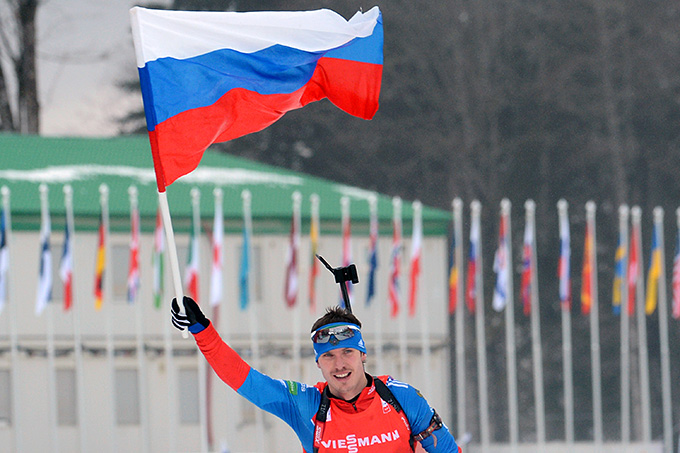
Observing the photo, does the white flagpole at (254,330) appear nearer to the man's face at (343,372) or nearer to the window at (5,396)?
the window at (5,396)

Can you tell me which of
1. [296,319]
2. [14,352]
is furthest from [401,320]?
[14,352]

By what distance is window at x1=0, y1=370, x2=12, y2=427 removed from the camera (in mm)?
30370

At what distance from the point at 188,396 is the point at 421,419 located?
25.8 metres

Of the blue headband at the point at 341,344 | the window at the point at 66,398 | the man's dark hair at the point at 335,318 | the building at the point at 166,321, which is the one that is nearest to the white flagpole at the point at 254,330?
the building at the point at 166,321

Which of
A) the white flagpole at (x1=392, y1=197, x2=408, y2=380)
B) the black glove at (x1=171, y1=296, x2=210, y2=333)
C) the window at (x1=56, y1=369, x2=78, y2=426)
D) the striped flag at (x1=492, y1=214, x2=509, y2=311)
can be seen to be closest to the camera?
the black glove at (x1=171, y1=296, x2=210, y2=333)

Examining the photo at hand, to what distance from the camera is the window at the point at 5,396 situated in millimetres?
30370

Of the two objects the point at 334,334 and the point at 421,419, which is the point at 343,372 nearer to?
the point at 334,334

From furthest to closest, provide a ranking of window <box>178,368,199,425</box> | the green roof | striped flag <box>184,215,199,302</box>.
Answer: the green roof < window <box>178,368,199,425</box> < striped flag <box>184,215,199,302</box>

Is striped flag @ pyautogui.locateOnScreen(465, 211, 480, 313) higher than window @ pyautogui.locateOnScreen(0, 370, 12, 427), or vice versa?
striped flag @ pyautogui.locateOnScreen(465, 211, 480, 313)

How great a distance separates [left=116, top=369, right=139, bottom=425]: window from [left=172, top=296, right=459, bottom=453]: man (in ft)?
83.3

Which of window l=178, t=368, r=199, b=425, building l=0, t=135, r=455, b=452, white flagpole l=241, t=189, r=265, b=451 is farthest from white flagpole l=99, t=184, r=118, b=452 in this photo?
white flagpole l=241, t=189, r=265, b=451

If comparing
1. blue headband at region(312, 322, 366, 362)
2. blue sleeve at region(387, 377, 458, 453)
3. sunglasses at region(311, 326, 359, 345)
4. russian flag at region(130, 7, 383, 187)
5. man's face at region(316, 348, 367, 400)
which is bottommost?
blue sleeve at region(387, 377, 458, 453)

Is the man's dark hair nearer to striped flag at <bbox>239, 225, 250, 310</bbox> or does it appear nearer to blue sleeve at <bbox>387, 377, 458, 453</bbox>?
blue sleeve at <bbox>387, 377, 458, 453</bbox>

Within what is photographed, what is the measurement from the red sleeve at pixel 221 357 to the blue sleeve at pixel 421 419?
2.78 feet
